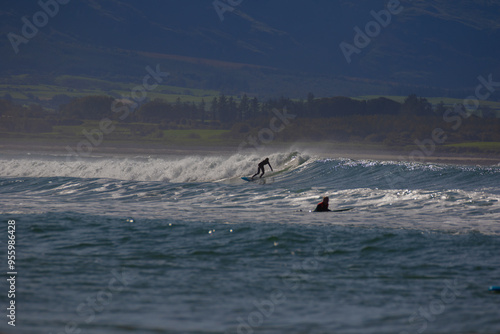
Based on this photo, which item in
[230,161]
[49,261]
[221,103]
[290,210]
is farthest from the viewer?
[221,103]

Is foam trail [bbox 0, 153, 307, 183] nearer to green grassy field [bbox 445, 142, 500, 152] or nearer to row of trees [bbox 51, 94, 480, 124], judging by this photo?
green grassy field [bbox 445, 142, 500, 152]

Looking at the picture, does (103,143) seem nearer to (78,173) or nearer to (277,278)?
(78,173)

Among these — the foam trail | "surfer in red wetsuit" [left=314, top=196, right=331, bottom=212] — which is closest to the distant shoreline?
the foam trail

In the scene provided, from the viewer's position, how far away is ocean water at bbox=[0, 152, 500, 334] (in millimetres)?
12234

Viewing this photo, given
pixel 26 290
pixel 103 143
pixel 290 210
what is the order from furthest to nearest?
pixel 103 143, pixel 290 210, pixel 26 290

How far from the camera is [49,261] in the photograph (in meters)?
16.4

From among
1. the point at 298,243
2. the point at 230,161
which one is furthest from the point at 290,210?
the point at 230,161

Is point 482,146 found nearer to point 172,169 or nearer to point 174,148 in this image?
point 174,148

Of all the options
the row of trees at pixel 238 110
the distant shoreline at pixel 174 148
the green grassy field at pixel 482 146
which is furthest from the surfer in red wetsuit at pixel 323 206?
the row of trees at pixel 238 110

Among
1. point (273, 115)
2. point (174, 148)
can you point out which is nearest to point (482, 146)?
point (174, 148)

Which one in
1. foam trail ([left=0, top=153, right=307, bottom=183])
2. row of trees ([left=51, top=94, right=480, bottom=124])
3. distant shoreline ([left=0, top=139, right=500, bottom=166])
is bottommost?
distant shoreline ([left=0, top=139, right=500, bottom=166])

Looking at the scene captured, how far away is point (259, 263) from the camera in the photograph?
53.8 feet

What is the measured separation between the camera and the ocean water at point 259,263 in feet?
40.1

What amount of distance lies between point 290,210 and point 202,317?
46.6 ft
